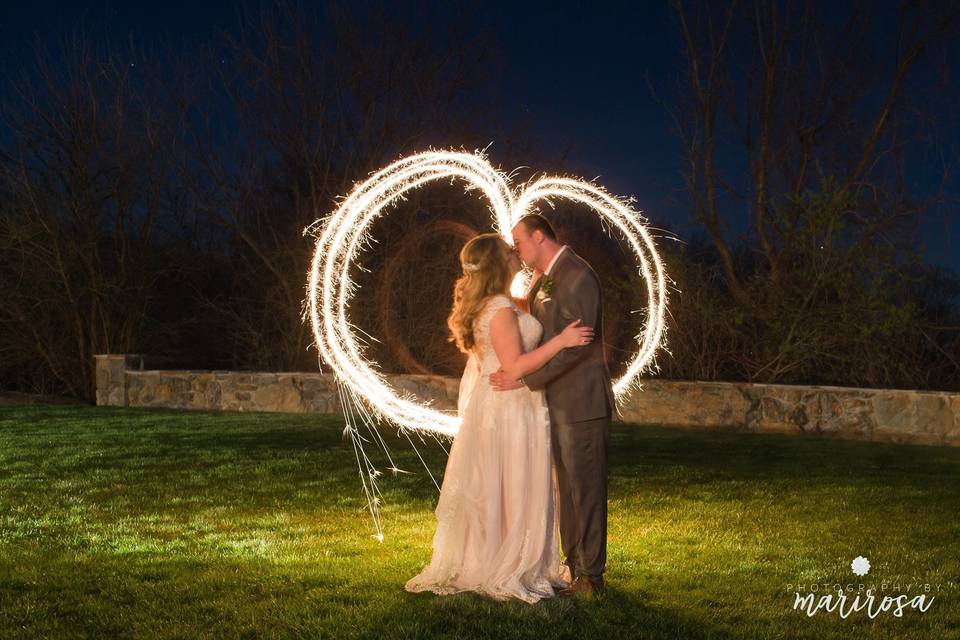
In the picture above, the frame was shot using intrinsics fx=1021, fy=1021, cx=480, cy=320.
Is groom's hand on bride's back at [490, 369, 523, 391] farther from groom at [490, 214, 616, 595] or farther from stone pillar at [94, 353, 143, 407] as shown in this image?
stone pillar at [94, 353, 143, 407]

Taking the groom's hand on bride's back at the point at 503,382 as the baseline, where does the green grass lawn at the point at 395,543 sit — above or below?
below

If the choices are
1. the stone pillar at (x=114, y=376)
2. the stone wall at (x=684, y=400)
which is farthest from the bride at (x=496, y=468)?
the stone pillar at (x=114, y=376)

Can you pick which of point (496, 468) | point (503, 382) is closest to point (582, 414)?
point (503, 382)

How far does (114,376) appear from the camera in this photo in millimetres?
18156

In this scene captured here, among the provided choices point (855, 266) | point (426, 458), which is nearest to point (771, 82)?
point (855, 266)

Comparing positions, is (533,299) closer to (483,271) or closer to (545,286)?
(545,286)

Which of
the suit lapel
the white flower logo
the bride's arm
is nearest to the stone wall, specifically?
the white flower logo

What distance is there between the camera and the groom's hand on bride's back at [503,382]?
5375mm

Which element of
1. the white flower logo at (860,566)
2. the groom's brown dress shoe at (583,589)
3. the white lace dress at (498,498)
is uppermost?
the white lace dress at (498,498)

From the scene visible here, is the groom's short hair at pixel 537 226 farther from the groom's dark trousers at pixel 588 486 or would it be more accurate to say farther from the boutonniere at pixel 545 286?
the groom's dark trousers at pixel 588 486

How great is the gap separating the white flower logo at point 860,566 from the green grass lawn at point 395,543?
5 centimetres

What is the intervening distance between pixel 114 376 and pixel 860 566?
1491cm

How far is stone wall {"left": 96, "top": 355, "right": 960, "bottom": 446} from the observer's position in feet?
42.1

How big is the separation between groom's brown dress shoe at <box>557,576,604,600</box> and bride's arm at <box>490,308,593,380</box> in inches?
44.6
